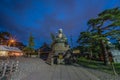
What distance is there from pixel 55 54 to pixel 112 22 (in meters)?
14.8

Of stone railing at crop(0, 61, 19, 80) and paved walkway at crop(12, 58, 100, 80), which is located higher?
stone railing at crop(0, 61, 19, 80)

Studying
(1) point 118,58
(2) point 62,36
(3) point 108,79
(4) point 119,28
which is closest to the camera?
(3) point 108,79

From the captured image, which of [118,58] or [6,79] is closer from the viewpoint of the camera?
[6,79]

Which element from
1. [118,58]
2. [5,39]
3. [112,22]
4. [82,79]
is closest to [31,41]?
[5,39]

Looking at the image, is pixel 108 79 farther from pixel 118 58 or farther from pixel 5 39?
pixel 5 39

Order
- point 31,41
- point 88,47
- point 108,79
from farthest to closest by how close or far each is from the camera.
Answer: point 31,41, point 88,47, point 108,79

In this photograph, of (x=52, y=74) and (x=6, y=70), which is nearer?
(x=52, y=74)

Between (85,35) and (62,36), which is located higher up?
(62,36)

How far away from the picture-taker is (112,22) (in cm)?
1609

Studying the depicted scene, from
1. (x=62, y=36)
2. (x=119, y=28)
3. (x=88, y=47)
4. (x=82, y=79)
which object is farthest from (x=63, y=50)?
(x=82, y=79)

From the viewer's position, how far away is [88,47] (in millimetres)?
17688

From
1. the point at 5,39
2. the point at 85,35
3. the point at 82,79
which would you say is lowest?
the point at 82,79

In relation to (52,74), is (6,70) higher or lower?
higher

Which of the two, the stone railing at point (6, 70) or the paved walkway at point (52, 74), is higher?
the stone railing at point (6, 70)
